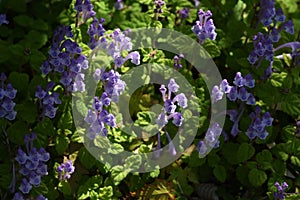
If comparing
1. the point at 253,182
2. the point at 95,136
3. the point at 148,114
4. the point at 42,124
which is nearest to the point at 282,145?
the point at 253,182

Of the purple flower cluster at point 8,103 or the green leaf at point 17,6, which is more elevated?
the green leaf at point 17,6

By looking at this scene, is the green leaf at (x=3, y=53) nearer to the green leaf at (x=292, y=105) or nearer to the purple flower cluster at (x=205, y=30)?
the purple flower cluster at (x=205, y=30)

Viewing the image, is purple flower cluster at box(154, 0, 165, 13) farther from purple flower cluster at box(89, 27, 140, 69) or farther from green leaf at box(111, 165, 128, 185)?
green leaf at box(111, 165, 128, 185)

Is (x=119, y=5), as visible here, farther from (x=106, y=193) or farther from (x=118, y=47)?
(x=106, y=193)

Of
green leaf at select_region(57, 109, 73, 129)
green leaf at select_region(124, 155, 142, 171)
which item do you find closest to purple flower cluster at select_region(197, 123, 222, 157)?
green leaf at select_region(124, 155, 142, 171)

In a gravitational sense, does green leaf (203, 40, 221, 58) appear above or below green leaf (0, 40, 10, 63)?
above

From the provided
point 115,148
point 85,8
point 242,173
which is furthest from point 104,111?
point 242,173

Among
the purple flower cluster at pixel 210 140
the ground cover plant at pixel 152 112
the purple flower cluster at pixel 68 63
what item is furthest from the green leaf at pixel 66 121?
the purple flower cluster at pixel 210 140
